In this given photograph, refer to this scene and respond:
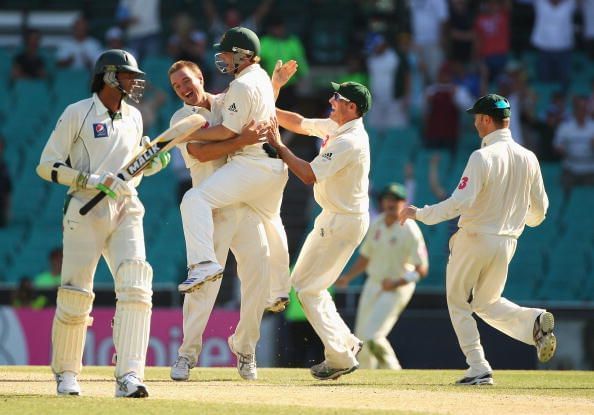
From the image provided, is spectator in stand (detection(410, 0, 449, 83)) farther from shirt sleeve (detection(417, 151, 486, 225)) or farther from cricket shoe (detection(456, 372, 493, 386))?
cricket shoe (detection(456, 372, 493, 386))

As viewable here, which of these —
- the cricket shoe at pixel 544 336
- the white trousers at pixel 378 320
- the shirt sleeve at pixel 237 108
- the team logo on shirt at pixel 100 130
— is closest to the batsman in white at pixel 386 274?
the white trousers at pixel 378 320

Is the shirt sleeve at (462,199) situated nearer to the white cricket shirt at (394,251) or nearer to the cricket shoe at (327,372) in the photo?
the cricket shoe at (327,372)

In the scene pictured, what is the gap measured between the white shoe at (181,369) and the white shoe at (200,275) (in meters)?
1.01

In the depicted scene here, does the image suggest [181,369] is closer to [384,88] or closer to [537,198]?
[537,198]

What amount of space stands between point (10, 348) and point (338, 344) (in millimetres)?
6239

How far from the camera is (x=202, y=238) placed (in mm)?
10594

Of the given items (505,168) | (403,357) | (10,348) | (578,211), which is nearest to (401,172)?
(578,211)

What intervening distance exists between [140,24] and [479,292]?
39.9 ft

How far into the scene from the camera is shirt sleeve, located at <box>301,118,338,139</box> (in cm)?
1155

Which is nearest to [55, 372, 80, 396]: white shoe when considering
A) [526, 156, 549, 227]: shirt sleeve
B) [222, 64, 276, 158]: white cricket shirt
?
[222, 64, 276, 158]: white cricket shirt

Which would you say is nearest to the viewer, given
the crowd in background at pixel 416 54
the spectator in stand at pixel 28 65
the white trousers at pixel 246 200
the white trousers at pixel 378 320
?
the white trousers at pixel 246 200

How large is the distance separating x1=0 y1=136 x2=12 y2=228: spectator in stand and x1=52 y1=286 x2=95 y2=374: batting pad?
11097 mm

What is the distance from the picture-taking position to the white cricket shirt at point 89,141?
9586 mm

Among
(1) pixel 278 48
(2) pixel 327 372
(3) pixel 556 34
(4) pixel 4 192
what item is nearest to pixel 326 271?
(2) pixel 327 372
